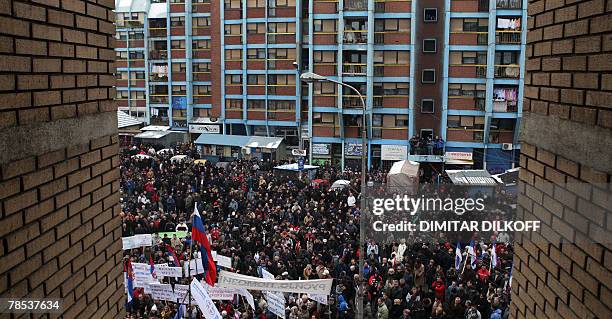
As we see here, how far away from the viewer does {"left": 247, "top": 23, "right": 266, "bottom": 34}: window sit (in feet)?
159

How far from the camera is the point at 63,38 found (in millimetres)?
4668

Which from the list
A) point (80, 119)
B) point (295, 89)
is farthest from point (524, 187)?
point (295, 89)

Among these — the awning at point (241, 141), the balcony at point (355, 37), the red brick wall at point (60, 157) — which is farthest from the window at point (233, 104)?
the red brick wall at point (60, 157)

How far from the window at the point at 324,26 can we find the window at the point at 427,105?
820cm

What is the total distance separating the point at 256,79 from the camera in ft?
163

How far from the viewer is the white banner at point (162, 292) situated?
15289 millimetres

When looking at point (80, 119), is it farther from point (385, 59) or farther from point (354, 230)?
point (385, 59)

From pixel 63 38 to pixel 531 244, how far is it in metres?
4.40

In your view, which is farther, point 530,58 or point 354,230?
point 354,230

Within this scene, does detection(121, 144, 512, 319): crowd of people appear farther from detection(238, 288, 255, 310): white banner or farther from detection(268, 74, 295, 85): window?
detection(268, 74, 295, 85): window

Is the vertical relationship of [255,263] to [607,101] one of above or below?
below

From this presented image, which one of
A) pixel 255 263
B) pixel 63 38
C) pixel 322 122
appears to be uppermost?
pixel 63 38

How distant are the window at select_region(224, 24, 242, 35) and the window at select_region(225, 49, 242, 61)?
4.62 feet

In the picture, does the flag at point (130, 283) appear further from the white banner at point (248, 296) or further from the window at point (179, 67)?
the window at point (179, 67)
